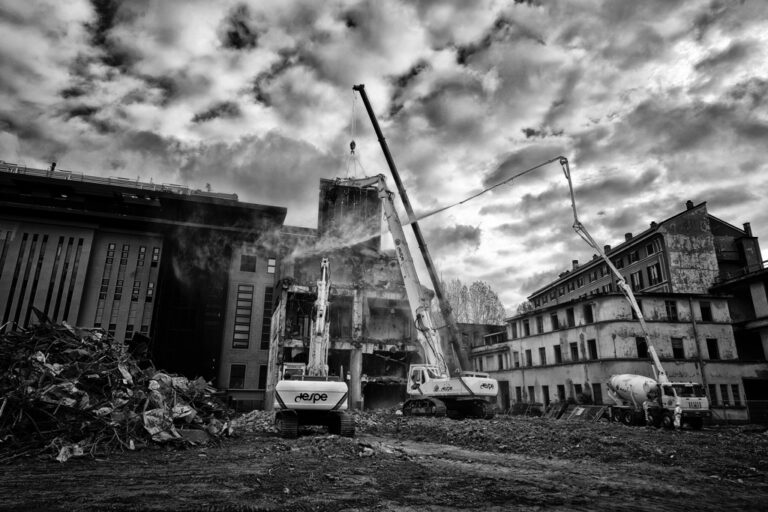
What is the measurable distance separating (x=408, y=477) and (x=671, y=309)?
35008 mm

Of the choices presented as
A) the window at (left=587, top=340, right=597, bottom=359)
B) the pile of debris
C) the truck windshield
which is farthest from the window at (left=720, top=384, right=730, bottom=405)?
the pile of debris

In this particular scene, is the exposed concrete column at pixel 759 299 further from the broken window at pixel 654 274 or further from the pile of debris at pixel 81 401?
the pile of debris at pixel 81 401

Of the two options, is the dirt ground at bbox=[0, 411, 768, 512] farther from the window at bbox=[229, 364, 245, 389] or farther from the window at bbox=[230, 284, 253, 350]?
the window at bbox=[230, 284, 253, 350]

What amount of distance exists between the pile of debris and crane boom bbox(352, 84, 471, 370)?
1448cm

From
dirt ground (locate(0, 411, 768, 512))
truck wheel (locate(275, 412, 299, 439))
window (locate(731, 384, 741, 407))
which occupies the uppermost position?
window (locate(731, 384, 741, 407))

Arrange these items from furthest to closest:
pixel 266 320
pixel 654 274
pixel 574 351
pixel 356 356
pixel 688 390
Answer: pixel 654 274
pixel 266 320
pixel 356 356
pixel 574 351
pixel 688 390

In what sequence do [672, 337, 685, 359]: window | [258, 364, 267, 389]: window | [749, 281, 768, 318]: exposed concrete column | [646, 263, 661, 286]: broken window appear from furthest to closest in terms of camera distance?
[646, 263, 661, 286]: broken window < [258, 364, 267, 389]: window < [749, 281, 768, 318]: exposed concrete column < [672, 337, 685, 359]: window

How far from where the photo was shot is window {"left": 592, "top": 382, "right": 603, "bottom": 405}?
108 feet

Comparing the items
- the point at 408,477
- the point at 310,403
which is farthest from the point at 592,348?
the point at 408,477

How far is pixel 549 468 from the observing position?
10031 millimetres

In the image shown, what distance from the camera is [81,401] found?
39.6ft

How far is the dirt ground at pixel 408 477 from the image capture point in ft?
21.5

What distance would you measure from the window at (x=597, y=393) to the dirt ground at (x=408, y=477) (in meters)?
19.3

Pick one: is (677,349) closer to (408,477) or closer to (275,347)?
(275,347)
